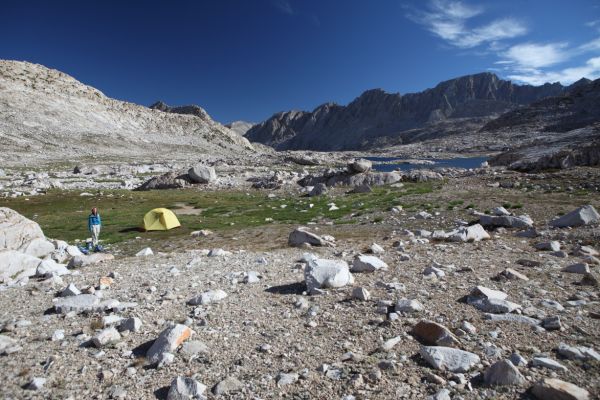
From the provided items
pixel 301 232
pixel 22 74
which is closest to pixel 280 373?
pixel 301 232

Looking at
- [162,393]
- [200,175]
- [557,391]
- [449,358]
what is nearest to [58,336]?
[162,393]

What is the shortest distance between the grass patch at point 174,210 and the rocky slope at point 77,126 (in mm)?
58601

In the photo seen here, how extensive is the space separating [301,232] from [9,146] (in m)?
108

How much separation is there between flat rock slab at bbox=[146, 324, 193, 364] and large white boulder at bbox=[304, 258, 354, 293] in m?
3.61

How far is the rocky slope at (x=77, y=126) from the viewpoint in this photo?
104 metres

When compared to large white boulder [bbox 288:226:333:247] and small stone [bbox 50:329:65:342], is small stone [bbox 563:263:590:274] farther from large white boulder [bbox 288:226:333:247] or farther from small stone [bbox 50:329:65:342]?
small stone [bbox 50:329:65:342]

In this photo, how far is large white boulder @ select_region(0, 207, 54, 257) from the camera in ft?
49.5

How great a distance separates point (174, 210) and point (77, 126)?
11807 cm

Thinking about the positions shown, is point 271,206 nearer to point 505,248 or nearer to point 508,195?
point 508,195

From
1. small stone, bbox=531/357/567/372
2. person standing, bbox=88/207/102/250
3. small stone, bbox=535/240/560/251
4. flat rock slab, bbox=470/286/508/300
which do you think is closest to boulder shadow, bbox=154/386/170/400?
small stone, bbox=531/357/567/372

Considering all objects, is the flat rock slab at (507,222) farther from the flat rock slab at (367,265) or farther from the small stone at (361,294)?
the small stone at (361,294)

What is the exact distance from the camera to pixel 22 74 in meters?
140

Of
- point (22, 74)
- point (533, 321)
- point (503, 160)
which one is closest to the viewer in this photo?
point (533, 321)

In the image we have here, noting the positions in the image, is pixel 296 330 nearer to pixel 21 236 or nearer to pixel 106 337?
pixel 106 337
